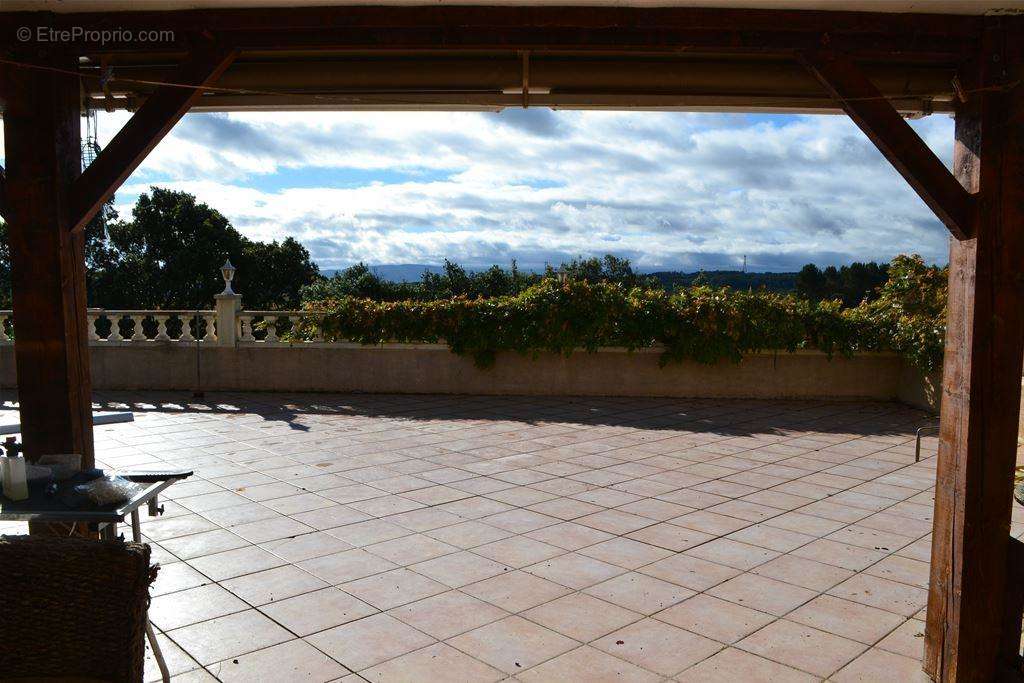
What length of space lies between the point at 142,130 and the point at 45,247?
62 centimetres

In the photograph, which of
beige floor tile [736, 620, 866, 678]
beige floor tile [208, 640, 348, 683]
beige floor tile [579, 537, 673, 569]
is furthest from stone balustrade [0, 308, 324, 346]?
beige floor tile [736, 620, 866, 678]

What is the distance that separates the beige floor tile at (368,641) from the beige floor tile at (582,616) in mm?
542

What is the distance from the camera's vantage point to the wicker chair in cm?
209

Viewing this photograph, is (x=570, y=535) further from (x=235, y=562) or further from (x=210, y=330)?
(x=210, y=330)

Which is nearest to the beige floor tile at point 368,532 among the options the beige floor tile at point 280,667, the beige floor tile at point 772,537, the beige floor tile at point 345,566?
the beige floor tile at point 345,566

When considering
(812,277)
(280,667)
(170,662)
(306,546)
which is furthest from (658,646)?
(812,277)

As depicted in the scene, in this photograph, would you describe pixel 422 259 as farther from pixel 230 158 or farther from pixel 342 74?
pixel 342 74

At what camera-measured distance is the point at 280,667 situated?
2.87 m

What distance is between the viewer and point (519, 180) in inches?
912

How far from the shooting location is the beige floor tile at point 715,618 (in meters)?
3.21

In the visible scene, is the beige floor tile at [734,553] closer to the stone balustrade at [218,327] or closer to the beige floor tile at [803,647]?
the beige floor tile at [803,647]

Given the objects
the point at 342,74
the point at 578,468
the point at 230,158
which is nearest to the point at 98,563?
the point at 342,74

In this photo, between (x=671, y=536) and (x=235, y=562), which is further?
(x=671, y=536)

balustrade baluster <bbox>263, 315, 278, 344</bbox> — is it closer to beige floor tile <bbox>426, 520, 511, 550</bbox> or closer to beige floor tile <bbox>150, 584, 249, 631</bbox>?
beige floor tile <bbox>426, 520, 511, 550</bbox>
